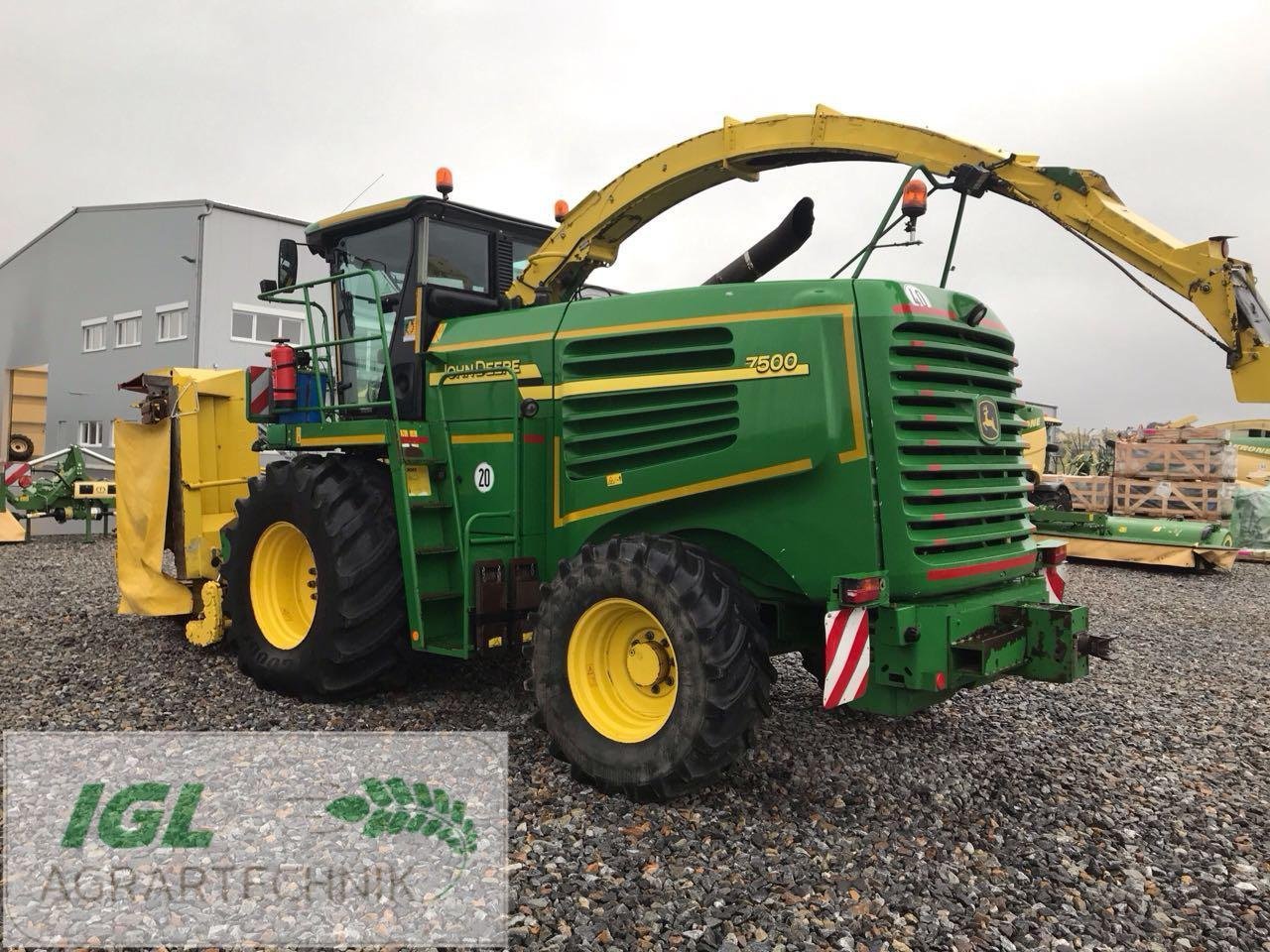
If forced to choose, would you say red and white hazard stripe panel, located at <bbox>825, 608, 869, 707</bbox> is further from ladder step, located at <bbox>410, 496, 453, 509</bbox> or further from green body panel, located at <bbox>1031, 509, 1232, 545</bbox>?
green body panel, located at <bbox>1031, 509, 1232, 545</bbox>

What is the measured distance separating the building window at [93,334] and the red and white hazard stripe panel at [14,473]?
11.5m

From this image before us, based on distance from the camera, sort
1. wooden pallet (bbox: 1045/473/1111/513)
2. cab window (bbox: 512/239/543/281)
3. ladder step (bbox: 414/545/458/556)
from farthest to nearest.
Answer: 1. wooden pallet (bbox: 1045/473/1111/513)
2. cab window (bbox: 512/239/543/281)
3. ladder step (bbox: 414/545/458/556)

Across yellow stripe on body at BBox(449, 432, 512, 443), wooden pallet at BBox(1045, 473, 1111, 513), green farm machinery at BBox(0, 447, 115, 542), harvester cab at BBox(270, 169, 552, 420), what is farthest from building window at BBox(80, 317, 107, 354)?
wooden pallet at BBox(1045, 473, 1111, 513)

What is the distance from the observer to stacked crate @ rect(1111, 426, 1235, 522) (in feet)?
47.5

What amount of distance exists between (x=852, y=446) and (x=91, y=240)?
26.5 metres

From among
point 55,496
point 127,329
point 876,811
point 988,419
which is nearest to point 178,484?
point 876,811

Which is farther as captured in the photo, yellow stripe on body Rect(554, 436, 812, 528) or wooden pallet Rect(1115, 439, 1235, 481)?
wooden pallet Rect(1115, 439, 1235, 481)

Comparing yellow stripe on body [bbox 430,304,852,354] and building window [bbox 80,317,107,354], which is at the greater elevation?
building window [bbox 80,317,107,354]

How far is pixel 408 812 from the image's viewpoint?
368cm

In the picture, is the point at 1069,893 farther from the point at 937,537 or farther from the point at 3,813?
the point at 3,813

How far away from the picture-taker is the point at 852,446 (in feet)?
12.5

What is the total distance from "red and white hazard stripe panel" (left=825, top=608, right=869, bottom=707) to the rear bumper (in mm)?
119

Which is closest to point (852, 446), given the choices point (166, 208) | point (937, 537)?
point (937, 537)

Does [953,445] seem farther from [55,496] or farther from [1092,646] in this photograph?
[55,496]
